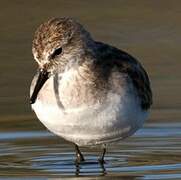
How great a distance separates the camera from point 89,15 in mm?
19844

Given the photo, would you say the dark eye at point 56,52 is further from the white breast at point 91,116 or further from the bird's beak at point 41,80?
the white breast at point 91,116

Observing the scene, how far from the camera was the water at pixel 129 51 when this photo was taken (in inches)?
483

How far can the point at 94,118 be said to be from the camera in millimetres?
11867

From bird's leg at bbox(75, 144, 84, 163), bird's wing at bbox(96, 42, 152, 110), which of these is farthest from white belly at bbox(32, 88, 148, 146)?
bird's leg at bbox(75, 144, 84, 163)

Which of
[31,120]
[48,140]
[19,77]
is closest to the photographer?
[48,140]

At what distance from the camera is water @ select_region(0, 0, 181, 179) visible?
12264 millimetres

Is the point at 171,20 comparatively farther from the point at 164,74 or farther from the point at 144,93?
the point at 144,93

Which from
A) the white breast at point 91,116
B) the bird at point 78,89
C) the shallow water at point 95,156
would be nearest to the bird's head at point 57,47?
the bird at point 78,89

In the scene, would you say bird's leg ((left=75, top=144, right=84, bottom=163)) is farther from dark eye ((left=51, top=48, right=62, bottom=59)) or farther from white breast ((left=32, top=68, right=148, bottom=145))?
dark eye ((left=51, top=48, right=62, bottom=59))

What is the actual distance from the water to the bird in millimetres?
472

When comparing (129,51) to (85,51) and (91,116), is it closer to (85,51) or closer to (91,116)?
(85,51)

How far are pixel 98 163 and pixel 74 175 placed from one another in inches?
32.0

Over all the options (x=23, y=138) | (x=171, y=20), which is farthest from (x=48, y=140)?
(x=171, y=20)

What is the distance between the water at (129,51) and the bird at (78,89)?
0.47 metres
